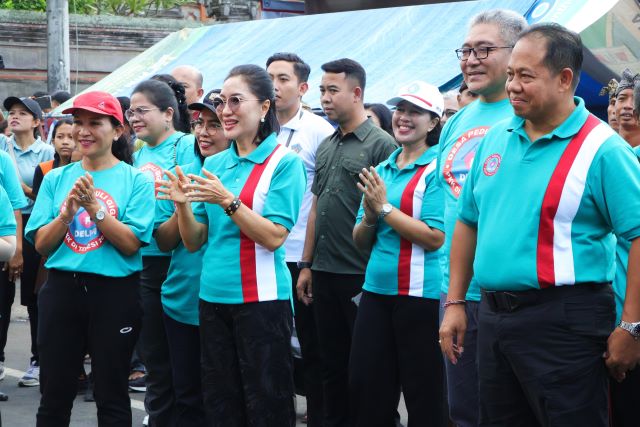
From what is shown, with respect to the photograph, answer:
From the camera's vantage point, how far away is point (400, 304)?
5.25 meters

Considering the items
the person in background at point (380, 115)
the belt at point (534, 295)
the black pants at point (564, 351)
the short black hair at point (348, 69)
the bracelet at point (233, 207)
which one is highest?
the short black hair at point (348, 69)

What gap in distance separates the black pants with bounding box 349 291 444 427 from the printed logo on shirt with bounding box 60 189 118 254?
→ 1.41 metres

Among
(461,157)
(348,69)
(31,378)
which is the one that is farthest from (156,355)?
(31,378)

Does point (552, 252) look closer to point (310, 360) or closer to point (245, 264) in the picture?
point (245, 264)

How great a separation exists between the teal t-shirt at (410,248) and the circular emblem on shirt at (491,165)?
4.43ft

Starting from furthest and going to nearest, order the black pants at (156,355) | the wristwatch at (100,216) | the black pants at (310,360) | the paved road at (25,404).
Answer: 1. the paved road at (25,404)
2. the black pants at (310,360)
3. the black pants at (156,355)
4. the wristwatch at (100,216)

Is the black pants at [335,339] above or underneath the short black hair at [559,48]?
underneath

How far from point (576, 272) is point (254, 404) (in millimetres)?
1908

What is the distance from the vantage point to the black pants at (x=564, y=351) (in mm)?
3588

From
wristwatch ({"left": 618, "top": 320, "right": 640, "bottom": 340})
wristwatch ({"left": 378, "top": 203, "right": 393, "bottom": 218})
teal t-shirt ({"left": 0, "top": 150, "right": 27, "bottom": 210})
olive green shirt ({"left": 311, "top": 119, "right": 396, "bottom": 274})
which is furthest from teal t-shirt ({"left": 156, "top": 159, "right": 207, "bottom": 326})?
wristwatch ({"left": 618, "top": 320, "right": 640, "bottom": 340})

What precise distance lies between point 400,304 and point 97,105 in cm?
189

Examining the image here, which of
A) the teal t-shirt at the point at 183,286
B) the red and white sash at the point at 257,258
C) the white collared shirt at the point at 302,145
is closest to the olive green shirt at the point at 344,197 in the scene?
the white collared shirt at the point at 302,145

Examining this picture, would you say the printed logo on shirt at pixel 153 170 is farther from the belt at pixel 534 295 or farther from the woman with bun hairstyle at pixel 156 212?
the belt at pixel 534 295

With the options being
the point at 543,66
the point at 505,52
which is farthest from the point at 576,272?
the point at 505,52
